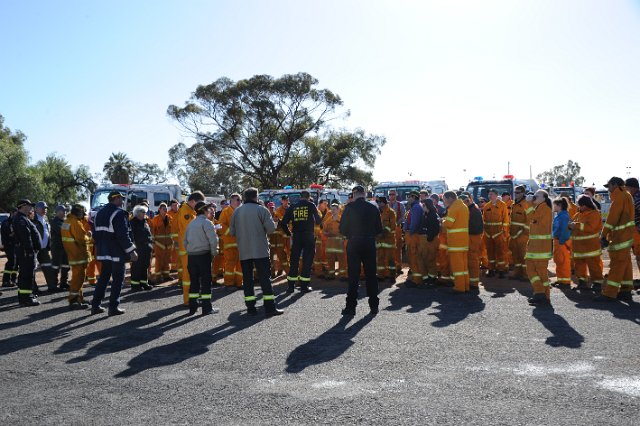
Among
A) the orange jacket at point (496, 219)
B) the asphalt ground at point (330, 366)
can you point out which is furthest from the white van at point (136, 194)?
the asphalt ground at point (330, 366)

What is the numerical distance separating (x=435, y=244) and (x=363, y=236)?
3372 mm

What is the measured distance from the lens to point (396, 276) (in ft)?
46.9

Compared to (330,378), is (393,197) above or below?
above

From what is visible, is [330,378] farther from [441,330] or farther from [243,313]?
[243,313]

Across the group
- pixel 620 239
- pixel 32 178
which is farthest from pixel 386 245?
pixel 32 178

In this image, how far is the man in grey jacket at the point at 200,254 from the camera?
31.3 ft

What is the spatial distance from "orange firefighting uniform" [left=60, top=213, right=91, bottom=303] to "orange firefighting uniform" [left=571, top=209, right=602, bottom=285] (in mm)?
9213

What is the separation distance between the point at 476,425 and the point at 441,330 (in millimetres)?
3518

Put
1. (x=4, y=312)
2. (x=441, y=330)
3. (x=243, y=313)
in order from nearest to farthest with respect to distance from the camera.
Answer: (x=441, y=330) → (x=243, y=313) → (x=4, y=312)

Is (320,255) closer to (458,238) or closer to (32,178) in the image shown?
(458,238)

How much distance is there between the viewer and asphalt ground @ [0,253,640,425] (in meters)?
4.78

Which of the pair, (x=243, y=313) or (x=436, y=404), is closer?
(x=436, y=404)

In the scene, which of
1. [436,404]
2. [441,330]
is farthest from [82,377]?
[441,330]

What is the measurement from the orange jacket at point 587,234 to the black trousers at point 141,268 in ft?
29.8
